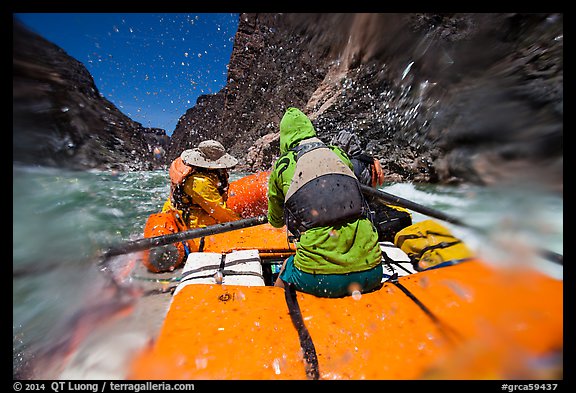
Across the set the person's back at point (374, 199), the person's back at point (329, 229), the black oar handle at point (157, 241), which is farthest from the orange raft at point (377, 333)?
the person's back at point (374, 199)

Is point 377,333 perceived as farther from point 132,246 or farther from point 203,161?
point 203,161

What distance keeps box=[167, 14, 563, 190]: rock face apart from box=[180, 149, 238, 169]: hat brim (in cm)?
337

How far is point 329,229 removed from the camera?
76.2 inches

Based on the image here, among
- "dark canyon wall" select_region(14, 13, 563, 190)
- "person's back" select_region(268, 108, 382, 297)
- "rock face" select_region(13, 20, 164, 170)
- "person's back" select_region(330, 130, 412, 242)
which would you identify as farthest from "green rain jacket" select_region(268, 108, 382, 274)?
"rock face" select_region(13, 20, 164, 170)

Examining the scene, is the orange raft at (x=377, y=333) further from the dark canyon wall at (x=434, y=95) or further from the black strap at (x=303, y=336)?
the dark canyon wall at (x=434, y=95)

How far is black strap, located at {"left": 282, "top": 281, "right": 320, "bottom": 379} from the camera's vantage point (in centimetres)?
136

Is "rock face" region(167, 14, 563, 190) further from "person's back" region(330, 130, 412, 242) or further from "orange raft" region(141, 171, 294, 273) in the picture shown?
"orange raft" region(141, 171, 294, 273)

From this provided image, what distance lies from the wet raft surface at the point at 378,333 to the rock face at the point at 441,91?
187cm

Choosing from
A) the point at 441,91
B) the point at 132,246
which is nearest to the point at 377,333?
the point at 132,246

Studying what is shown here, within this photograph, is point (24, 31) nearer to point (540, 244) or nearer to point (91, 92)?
point (540, 244)

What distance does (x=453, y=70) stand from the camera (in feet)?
31.4

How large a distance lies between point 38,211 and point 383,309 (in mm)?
4618

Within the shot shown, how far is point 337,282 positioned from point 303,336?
486mm

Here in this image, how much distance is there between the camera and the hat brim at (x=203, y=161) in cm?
359
